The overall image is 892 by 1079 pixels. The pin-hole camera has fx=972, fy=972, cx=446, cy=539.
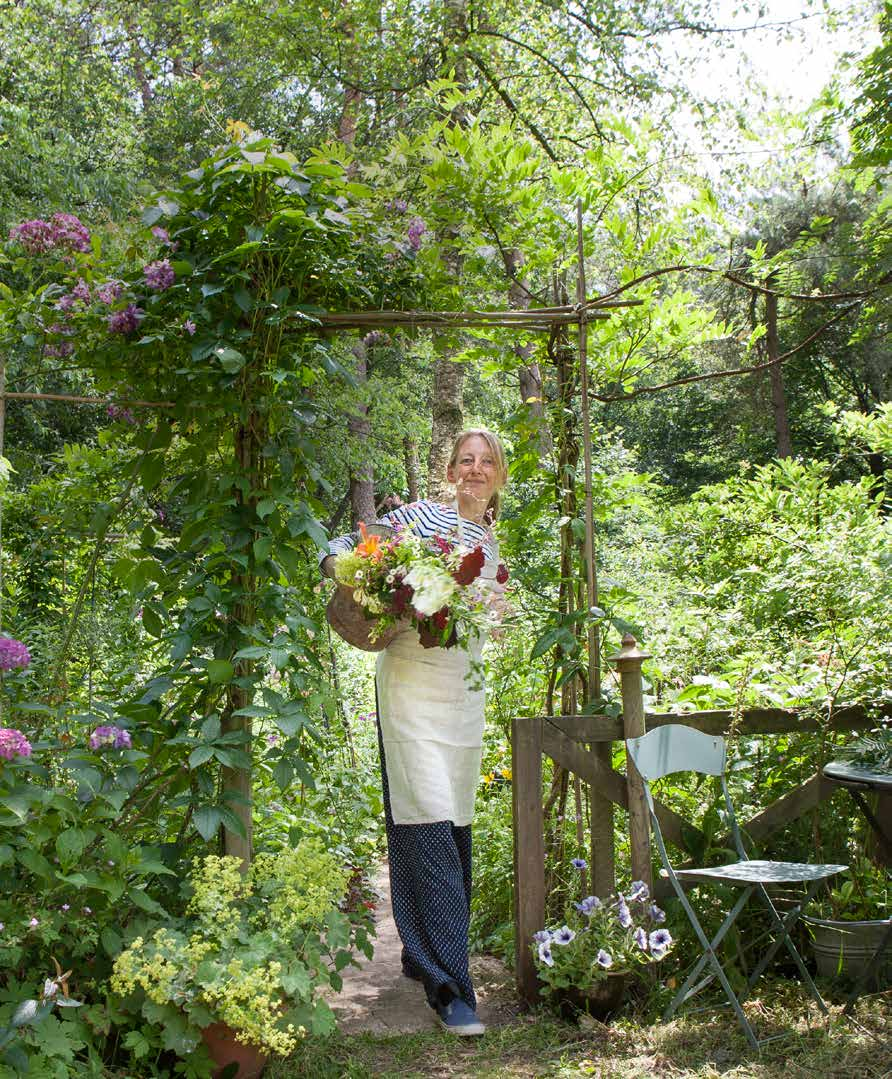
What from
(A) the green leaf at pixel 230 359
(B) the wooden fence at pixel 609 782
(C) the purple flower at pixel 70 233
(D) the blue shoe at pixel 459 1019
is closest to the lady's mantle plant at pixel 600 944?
(B) the wooden fence at pixel 609 782

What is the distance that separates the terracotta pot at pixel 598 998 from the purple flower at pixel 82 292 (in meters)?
2.56

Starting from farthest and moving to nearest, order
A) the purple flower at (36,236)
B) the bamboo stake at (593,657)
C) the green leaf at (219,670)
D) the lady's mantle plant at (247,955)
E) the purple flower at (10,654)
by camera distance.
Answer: the bamboo stake at (593,657)
the purple flower at (36,236)
the green leaf at (219,670)
the purple flower at (10,654)
the lady's mantle plant at (247,955)

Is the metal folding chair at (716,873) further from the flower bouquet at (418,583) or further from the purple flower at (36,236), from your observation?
the purple flower at (36,236)

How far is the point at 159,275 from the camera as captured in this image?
2777 millimetres

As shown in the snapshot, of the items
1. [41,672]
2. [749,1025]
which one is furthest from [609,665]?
[41,672]

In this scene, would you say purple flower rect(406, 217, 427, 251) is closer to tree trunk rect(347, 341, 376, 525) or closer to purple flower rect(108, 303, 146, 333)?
purple flower rect(108, 303, 146, 333)

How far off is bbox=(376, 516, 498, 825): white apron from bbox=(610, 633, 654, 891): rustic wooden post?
488 mm

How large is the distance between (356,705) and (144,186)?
12.8ft

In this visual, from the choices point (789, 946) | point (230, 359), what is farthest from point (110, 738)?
point (789, 946)

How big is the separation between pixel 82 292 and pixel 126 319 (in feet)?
0.54

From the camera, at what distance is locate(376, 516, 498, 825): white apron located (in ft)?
10.2

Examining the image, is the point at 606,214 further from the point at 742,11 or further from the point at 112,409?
the point at 742,11

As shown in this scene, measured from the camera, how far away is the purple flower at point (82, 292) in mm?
2873

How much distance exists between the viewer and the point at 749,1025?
9.14 feet
